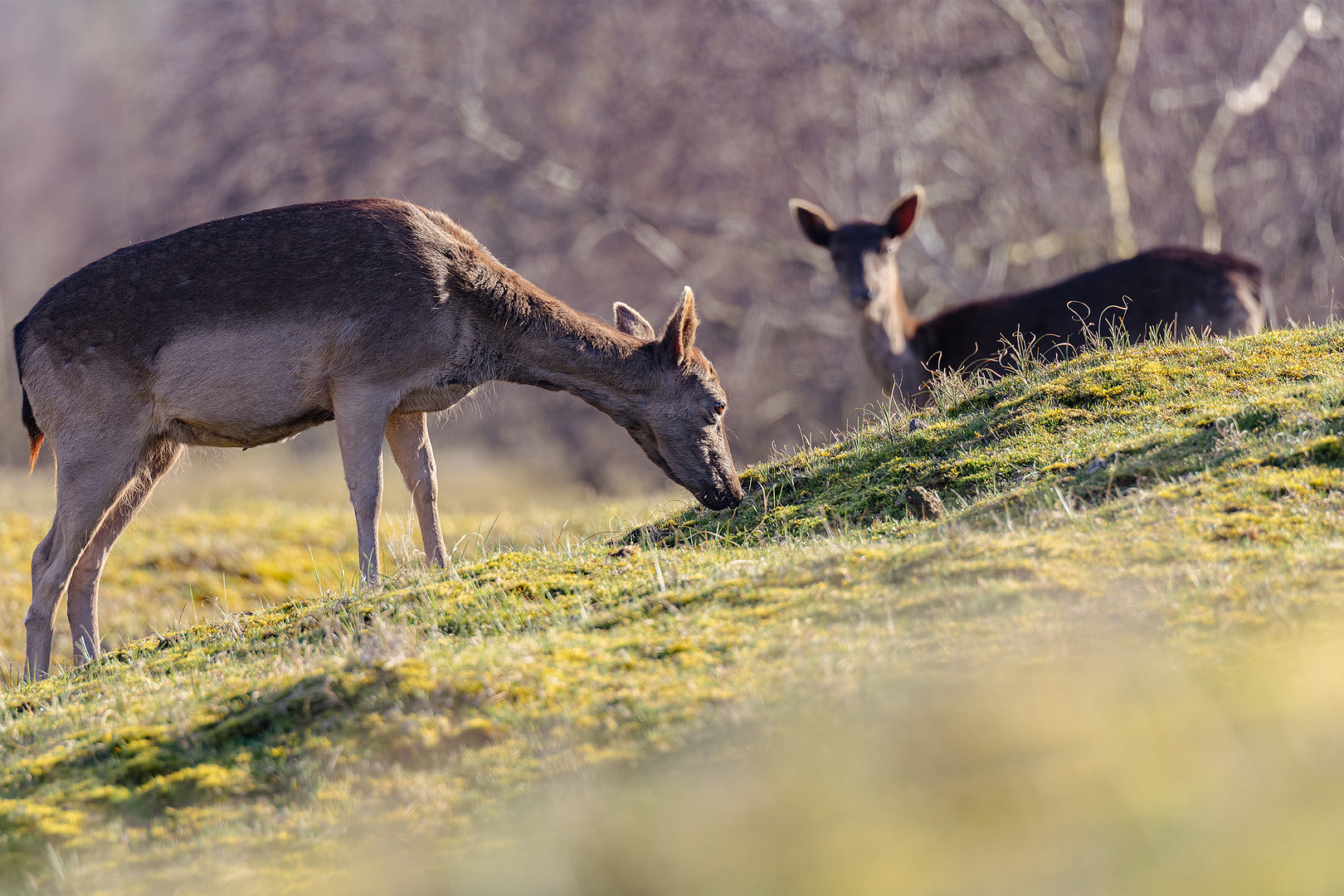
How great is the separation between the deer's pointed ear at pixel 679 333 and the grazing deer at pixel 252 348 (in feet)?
2.91

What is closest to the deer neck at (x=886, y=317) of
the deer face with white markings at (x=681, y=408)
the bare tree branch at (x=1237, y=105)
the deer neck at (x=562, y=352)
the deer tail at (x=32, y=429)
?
the deer face with white markings at (x=681, y=408)

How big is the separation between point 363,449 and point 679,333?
7.38 ft

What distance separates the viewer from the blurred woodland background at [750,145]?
2200cm

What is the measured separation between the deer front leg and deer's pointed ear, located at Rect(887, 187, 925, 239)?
23.7ft

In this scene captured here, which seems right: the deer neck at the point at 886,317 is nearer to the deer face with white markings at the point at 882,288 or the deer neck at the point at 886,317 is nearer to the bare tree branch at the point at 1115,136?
the deer face with white markings at the point at 882,288

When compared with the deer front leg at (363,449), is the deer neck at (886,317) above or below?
above

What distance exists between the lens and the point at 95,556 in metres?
8.57

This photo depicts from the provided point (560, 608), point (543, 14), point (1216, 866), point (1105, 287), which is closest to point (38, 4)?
point (543, 14)

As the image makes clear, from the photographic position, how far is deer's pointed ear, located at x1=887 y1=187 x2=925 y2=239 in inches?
527

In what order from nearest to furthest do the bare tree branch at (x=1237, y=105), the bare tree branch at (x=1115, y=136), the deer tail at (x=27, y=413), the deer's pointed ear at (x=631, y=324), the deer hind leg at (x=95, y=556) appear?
1. the deer tail at (x=27, y=413)
2. the deer hind leg at (x=95, y=556)
3. the deer's pointed ear at (x=631, y=324)
4. the bare tree branch at (x=1115, y=136)
5. the bare tree branch at (x=1237, y=105)

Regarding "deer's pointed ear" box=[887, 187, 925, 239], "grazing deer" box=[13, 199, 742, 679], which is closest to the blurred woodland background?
"deer's pointed ear" box=[887, 187, 925, 239]

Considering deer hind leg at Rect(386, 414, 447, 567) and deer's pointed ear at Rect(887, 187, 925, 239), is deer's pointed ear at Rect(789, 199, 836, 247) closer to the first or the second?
deer's pointed ear at Rect(887, 187, 925, 239)

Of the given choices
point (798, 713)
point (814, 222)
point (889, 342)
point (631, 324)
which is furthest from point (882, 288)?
point (798, 713)

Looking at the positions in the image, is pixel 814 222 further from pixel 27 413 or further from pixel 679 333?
pixel 27 413
